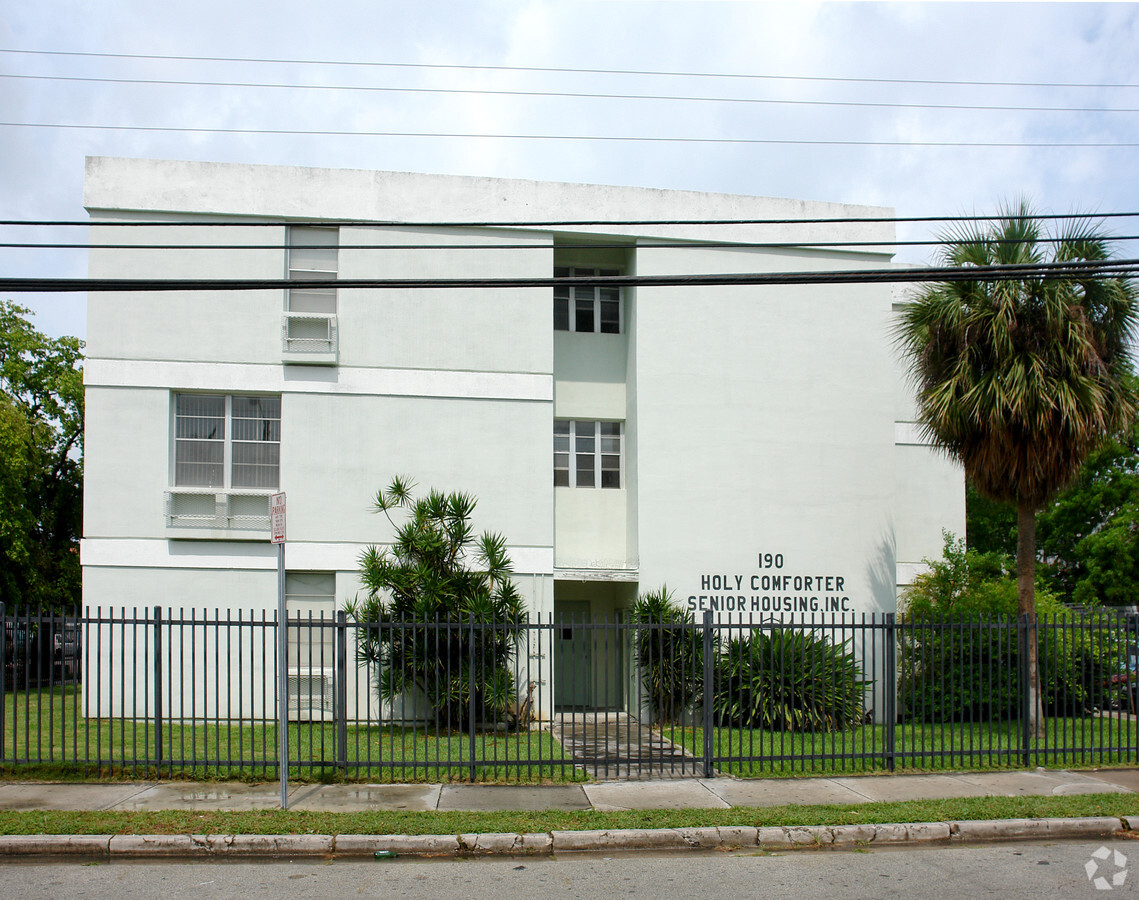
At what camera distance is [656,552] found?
55.6 ft

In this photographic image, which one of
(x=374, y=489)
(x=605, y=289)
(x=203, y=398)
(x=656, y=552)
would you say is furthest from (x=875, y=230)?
(x=203, y=398)

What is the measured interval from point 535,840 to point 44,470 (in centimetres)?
2651

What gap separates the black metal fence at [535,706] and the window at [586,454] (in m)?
3.02

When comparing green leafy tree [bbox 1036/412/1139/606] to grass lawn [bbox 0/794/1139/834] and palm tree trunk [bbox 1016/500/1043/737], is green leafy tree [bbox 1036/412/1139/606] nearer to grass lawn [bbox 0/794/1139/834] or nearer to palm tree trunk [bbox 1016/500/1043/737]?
palm tree trunk [bbox 1016/500/1043/737]

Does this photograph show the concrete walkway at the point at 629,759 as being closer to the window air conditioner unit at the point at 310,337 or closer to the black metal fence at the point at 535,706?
the black metal fence at the point at 535,706

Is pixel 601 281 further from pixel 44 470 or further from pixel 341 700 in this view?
pixel 44 470

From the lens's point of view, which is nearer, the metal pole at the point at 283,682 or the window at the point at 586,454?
the metal pole at the point at 283,682

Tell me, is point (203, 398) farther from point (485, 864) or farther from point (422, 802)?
point (485, 864)

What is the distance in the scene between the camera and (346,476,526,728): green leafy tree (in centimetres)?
1473

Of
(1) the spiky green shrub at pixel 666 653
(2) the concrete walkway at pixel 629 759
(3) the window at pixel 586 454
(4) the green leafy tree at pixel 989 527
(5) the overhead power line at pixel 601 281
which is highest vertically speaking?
(5) the overhead power line at pixel 601 281

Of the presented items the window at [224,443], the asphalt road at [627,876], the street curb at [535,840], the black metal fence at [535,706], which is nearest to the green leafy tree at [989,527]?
the black metal fence at [535,706]

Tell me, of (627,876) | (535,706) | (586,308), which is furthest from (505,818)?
(586,308)

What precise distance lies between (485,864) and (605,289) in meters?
12.3

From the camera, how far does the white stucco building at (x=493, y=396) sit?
52.7 ft
